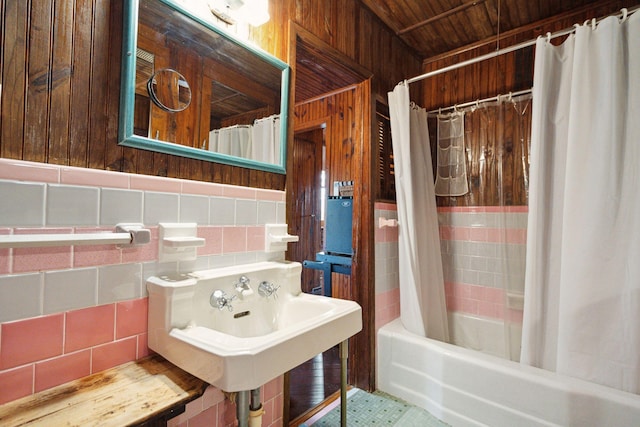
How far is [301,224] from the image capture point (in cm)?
387

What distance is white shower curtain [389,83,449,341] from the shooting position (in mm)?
1877

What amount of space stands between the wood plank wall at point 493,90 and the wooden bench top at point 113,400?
203 centimetres

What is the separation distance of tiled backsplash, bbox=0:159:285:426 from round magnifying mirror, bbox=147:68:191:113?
0.88 feet

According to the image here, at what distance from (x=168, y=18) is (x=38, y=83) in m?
0.47

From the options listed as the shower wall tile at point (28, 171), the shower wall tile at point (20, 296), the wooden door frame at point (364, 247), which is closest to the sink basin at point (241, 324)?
the shower wall tile at point (20, 296)

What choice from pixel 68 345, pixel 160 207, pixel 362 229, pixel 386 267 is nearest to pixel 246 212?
pixel 160 207

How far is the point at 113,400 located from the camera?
0.70 m

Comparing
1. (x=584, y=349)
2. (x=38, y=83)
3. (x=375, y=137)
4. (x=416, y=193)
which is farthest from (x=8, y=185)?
(x=584, y=349)

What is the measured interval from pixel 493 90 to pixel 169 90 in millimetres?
2195

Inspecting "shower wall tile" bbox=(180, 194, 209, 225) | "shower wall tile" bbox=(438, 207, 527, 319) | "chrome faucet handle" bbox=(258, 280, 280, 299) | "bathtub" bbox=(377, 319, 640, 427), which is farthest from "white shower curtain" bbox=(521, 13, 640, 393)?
"shower wall tile" bbox=(180, 194, 209, 225)

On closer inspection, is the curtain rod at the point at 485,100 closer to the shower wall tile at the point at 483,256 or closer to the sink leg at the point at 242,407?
the shower wall tile at the point at 483,256

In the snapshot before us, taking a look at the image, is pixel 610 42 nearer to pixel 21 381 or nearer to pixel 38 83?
pixel 38 83

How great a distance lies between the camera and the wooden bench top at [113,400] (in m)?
0.62

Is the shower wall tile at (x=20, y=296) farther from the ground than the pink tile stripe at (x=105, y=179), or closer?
closer
